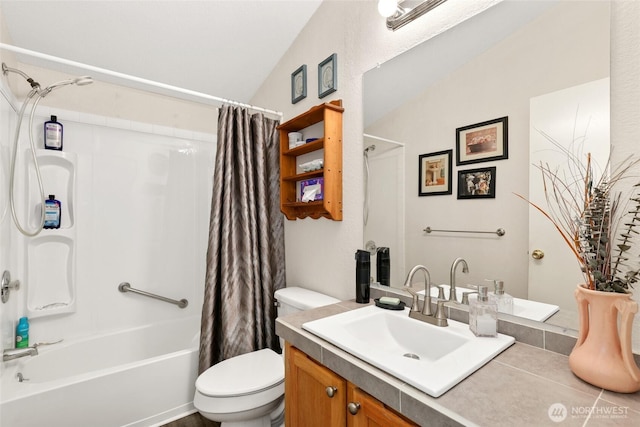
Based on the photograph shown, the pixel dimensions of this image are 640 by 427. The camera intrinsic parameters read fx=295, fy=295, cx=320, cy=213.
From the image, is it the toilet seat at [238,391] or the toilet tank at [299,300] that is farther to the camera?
the toilet tank at [299,300]

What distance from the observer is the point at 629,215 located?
0.77m

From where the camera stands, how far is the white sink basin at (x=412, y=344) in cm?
72

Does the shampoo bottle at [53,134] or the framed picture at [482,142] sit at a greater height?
the shampoo bottle at [53,134]

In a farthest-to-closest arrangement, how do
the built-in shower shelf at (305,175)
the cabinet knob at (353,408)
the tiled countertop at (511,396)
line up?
the built-in shower shelf at (305,175), the cabinet knob at (353,408), the tiled countertop at (511,396)

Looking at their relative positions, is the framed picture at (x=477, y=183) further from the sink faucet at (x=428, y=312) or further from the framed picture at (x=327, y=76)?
the framed picture at (x=327, y=76)

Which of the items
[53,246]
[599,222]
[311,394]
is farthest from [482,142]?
[53,246]

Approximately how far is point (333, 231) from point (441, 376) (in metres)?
1.07

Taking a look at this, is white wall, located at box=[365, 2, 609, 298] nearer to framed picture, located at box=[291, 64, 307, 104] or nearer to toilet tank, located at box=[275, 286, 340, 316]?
toilet tank, located at box=[275, 286, 340, 316]

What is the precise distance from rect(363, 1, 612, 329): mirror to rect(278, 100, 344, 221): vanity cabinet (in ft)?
0.66

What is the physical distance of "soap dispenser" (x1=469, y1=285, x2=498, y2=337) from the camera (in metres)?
0.95

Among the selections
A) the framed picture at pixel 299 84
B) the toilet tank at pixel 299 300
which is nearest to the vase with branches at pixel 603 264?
the toilet tank at pixel 299 300

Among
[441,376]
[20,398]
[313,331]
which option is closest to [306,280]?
[313,331]

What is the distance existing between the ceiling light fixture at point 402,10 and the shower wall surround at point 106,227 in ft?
6.02

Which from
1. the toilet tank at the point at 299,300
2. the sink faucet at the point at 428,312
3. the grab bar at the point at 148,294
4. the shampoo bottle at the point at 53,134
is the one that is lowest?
the grab bar at the point at 148,294
